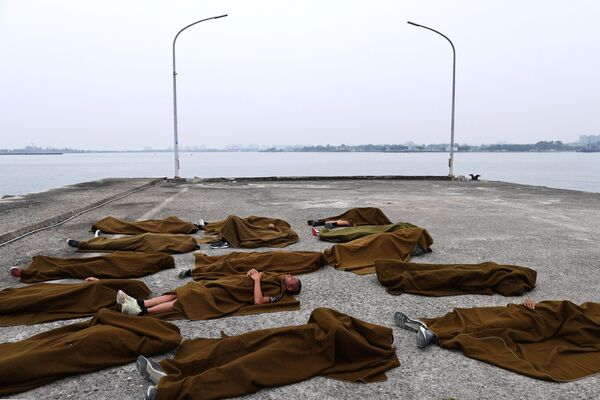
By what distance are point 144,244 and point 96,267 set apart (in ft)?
4.83

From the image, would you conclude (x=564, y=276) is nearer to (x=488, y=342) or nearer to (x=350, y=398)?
(x=488, y=342)

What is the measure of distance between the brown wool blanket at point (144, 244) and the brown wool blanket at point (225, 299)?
Answer: 2.49m

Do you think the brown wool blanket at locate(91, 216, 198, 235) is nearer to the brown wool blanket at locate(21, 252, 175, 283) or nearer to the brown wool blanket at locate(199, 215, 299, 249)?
the brown wool blanket at locate(199, 215, 299, 249)

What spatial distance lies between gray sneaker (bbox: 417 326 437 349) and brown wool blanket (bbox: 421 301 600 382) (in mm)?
97

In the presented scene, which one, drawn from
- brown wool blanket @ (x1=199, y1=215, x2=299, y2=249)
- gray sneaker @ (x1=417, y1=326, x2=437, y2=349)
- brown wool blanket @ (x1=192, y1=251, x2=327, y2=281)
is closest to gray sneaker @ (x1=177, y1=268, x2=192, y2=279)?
brown wool blanket @ (x1=192, y1=251, x2=327, y2=281)

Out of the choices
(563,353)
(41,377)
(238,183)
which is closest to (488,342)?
(563,353)

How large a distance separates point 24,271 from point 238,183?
18194 mm

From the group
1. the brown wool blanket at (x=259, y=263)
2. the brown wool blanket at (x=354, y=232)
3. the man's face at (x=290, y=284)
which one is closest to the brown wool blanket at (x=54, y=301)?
the brown wool blanket at (x=259, y=263)

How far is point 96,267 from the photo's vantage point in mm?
6293

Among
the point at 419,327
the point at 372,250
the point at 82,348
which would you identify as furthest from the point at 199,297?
the point at 372,250

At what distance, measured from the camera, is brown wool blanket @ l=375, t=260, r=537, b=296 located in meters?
5.67

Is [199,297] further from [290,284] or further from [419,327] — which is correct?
[419,327]

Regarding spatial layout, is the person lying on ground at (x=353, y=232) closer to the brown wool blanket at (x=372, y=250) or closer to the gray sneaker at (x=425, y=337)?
the brown wool blanket at (x=372, y=250)

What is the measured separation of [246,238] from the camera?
848cm
